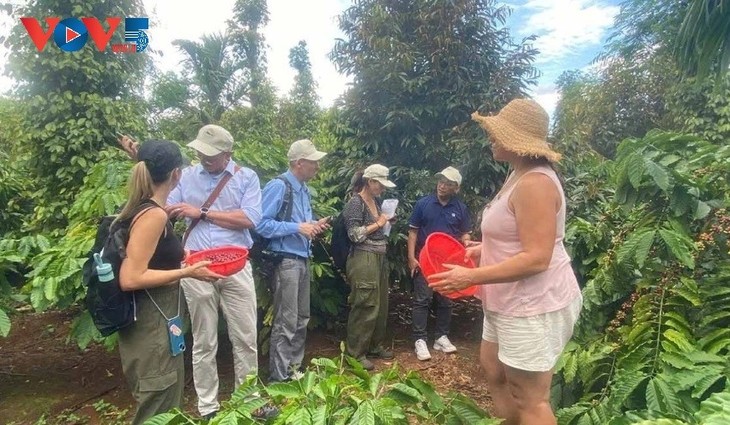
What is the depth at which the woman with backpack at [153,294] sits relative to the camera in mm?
2016

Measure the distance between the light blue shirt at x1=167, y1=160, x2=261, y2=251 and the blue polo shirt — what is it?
1.56 metres

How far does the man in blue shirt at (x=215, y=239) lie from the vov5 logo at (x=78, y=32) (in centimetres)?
314

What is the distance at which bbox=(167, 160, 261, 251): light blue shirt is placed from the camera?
3035 millimetres

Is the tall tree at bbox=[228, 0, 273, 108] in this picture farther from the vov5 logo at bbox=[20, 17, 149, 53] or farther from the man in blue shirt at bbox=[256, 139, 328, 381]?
the man in blue shirt at bbox=[256, 139, 328, 381]

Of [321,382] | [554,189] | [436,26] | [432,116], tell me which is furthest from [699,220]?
[436,26]

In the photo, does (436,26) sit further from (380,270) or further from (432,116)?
(380,270)

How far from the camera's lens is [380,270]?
411 cm

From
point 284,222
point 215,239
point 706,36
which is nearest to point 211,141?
point 215,239

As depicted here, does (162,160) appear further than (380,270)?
No

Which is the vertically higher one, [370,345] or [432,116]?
[432,116]

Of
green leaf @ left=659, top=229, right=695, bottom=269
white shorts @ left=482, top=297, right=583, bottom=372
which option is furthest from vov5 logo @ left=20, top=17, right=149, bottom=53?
green leaf @ left=659, top=229, right=695, bottom=269

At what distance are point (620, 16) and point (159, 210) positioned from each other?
1651 cm

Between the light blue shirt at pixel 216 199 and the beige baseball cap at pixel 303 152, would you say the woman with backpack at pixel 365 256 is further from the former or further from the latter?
the light blue shirt at pixel 216 199


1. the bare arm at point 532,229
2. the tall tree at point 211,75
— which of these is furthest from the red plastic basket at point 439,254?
the tall tree at point 211,75
